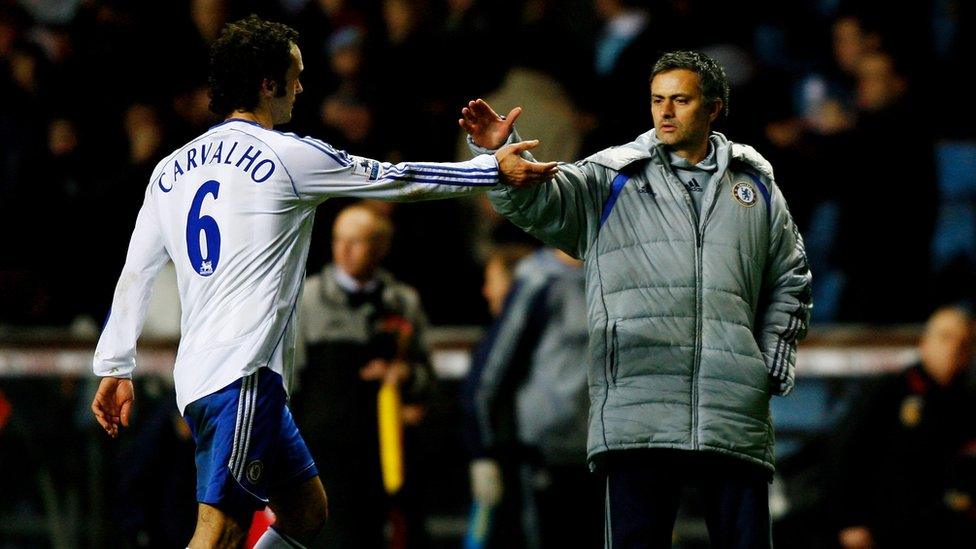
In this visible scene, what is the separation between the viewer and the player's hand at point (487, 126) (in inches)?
225

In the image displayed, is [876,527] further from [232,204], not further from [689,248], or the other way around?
[232,204]

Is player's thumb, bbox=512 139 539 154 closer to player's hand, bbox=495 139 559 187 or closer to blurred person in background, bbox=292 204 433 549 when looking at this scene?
player's hand, bbox=495 139 559 187

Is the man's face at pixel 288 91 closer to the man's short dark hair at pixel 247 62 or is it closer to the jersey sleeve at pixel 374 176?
the man's short dark hair at pixel 247 62

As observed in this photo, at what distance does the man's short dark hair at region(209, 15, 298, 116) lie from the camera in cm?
560

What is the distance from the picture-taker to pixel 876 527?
8461 millimetres

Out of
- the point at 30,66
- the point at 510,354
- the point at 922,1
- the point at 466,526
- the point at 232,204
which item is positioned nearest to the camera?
the point at 232,204

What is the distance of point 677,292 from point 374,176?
1053 millimetres

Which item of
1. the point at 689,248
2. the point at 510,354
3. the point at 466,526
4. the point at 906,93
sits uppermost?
the point at 906,93

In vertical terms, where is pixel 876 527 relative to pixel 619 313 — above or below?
below

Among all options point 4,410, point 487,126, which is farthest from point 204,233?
point 4,410

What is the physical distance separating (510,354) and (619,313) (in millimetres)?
2603

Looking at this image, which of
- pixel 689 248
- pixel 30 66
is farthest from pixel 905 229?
pixel 30 66

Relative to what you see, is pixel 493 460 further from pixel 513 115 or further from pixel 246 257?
pixel 246 257

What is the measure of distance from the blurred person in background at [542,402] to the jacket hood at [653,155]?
231cm
